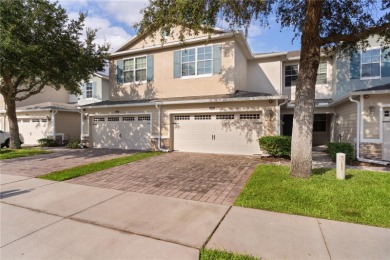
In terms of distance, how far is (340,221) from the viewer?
13.0ft

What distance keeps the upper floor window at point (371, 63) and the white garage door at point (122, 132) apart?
13190 mm

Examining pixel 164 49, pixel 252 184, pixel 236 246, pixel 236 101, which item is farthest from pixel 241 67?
pixel 236 246

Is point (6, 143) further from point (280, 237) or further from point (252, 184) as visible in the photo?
point (280, 237)

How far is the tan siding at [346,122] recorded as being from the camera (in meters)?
10.7

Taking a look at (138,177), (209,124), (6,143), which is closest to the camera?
(138,177)

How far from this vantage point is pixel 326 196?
5141 millimetres

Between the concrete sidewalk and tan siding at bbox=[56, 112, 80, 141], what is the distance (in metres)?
14.5

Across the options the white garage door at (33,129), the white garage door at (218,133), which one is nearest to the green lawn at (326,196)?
the white garage door at (218,133)

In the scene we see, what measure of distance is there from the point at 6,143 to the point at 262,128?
687 inches

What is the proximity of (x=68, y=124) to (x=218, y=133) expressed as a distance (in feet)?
44.5

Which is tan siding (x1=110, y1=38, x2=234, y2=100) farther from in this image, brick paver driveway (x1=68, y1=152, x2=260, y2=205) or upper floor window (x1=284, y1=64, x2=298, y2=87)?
upper floor window (x1=284, y1=64, x2=298, y2=87)

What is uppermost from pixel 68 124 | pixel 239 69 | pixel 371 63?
pixel 371 63

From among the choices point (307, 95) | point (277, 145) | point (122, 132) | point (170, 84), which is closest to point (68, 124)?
point (122, 132)

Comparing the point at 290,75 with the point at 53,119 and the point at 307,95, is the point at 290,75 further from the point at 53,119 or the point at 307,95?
the point at 53,119
